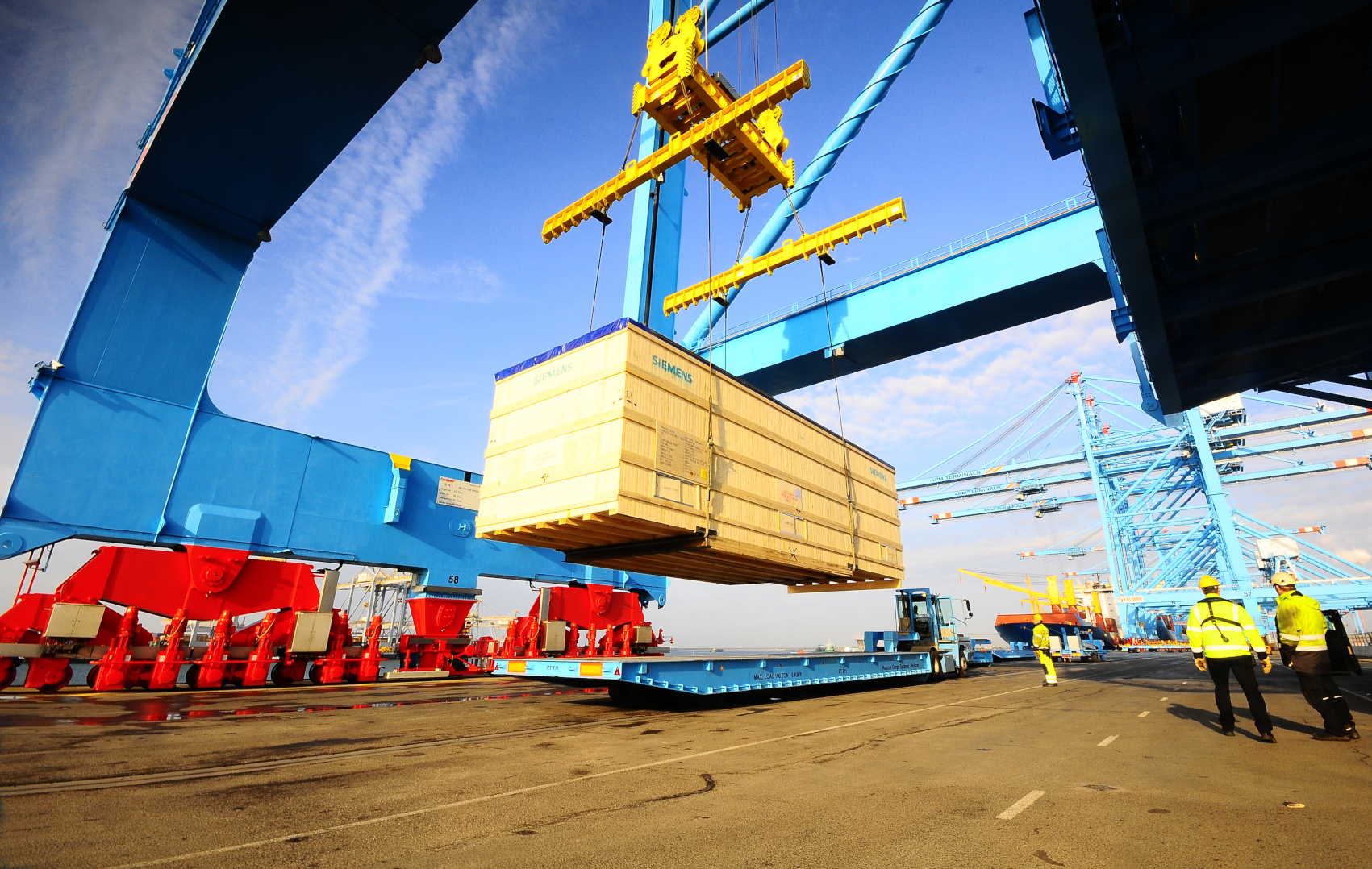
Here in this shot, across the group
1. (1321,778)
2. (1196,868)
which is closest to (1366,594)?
(1321,778)

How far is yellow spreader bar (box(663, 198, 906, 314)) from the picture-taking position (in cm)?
1273

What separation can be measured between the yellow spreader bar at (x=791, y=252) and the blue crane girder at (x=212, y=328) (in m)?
6.93

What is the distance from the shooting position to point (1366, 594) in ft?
105

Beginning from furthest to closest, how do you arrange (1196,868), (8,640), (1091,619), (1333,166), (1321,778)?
(1091,619) < (8,640) < (1333,166) < (1321,778) < (1196,868)

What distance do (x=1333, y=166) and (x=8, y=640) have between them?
19.7 m

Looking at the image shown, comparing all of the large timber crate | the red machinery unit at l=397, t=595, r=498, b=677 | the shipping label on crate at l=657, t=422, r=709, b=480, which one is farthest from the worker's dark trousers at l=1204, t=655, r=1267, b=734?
the red machinery unit at l=397, t=595, r=498, b=677

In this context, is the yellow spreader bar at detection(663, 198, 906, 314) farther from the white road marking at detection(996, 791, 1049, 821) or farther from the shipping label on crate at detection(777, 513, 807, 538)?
the white road marking at detection(996, 791, 1049, 821)

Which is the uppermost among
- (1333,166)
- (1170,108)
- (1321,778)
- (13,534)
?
(1170,108)

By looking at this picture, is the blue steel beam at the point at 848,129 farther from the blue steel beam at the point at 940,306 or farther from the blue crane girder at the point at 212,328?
the blue crane girder at the point at 212,328

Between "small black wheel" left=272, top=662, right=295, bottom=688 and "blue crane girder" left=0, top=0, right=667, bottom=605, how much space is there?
11.0 feet

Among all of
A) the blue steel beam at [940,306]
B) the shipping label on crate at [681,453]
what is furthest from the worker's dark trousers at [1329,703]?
A: the blue steel beam at [940,306]

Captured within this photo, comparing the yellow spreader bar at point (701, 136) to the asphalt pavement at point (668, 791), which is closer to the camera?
the asphalt pavement at point (668, 791)

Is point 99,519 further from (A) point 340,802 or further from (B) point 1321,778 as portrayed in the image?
(B) point 1321,778

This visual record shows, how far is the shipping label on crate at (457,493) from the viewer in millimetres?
19078
